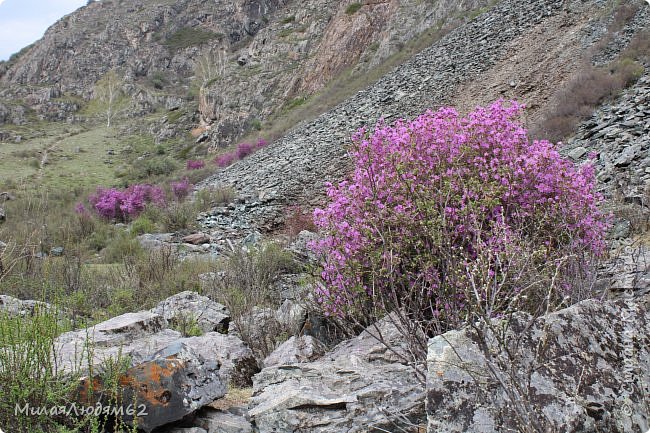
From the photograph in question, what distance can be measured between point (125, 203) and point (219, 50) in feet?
184

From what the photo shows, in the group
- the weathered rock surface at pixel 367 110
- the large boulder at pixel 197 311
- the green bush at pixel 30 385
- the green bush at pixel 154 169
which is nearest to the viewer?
the green bush at pixel 30 385

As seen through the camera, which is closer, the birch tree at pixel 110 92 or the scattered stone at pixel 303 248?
the scattered stone at pixel 303 248

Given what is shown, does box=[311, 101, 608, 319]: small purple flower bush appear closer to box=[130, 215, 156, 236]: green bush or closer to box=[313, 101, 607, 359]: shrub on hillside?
box=[313, 101, 607, 359]: shrub on hillside

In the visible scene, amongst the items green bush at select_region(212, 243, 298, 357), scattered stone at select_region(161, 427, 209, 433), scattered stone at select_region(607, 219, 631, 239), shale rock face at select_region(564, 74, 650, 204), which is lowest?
scattered stone at select_region(607, 219, 631, 239)

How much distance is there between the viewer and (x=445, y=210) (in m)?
3.57

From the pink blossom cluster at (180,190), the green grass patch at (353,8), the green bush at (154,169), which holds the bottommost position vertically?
the pink blossom cluster at (180,190)

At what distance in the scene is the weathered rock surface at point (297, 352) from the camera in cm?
371

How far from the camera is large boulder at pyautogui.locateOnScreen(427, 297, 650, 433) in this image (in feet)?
5.86

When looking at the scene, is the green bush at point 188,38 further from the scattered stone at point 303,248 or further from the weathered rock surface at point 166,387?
the weathered rock surface at point 166,387

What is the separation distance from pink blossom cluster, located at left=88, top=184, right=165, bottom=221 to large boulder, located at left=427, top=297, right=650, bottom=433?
45.2ft

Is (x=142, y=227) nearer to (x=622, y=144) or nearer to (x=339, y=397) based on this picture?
(x=622, y=144)

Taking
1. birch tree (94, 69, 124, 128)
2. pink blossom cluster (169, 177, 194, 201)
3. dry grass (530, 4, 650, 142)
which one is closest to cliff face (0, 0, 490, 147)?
birch tree (94, 69, 124, 128)

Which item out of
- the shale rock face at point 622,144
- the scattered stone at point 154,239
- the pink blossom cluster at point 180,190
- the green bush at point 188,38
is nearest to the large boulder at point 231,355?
the shale rock face at point 622,144

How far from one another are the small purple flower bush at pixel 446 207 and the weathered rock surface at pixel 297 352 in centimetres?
38
